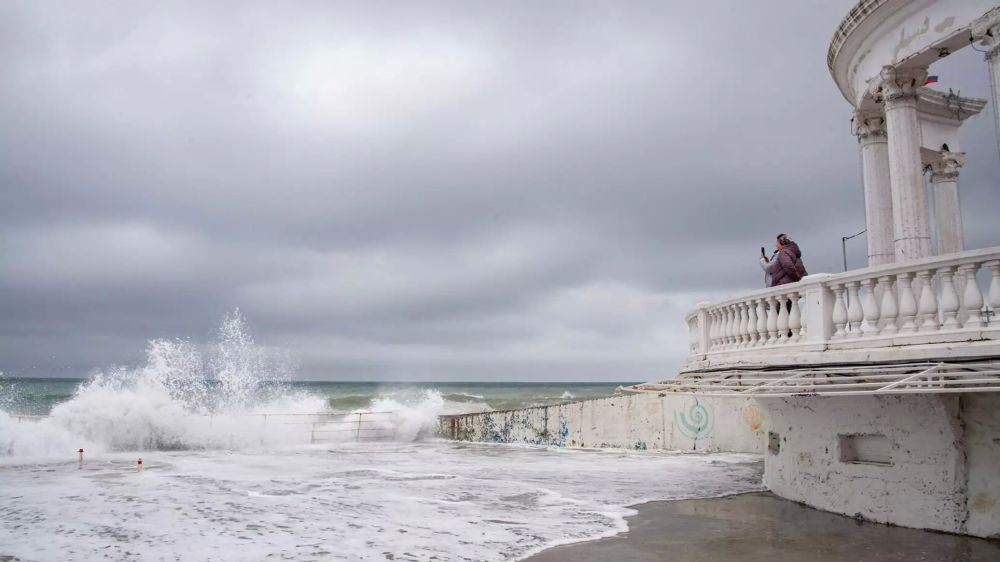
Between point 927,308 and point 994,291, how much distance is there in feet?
1.96

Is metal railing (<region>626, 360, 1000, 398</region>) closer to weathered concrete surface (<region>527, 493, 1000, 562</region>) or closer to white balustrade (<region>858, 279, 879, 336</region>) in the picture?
white balustrade (<region>858, 279, 879, 336</region>)

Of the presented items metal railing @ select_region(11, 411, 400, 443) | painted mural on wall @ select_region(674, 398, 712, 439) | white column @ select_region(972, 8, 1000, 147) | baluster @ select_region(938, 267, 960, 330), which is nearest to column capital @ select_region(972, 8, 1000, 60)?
white column @ select_region(972, 8, 1000, 147)

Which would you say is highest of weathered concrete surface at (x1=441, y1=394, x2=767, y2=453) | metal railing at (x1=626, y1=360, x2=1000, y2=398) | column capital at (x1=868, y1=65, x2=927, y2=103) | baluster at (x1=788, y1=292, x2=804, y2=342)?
column capital at (x1=868, y1=65, x2=927, y2=103)

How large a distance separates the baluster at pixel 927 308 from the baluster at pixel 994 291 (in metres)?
0.46

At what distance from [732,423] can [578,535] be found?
1043 centimetres

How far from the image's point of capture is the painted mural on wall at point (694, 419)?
58.3 ft

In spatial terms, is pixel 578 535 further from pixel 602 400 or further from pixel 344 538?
pixel 602 400

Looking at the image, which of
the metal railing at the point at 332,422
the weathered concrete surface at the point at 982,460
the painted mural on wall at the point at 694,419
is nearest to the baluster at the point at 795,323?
the weathered concrete surface at the point at 982,460

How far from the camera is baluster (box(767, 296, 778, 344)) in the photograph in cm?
902

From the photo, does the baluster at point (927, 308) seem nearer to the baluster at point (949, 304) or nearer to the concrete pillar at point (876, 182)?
the baluster at point (949, 304)

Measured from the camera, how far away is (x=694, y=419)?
18.0m

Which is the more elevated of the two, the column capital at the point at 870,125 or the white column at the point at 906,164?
the column capital at the point at 870,125

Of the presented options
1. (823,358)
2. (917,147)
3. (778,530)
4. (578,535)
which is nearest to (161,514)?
(578,535)

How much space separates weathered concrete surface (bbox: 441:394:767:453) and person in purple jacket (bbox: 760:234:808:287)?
7000 mm
